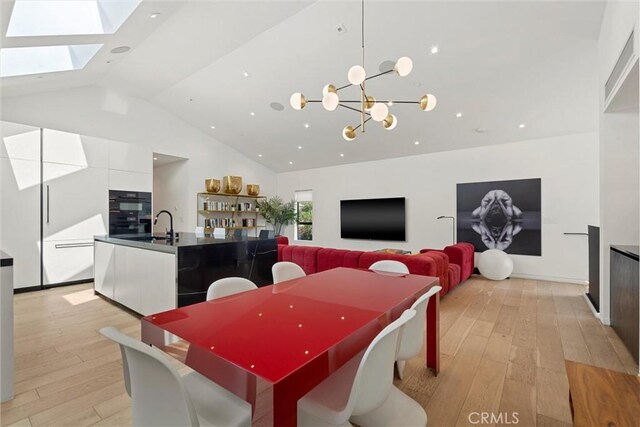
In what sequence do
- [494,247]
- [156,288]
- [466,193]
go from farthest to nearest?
[466,193], [494,247], [156,288]

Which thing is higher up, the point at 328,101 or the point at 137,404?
the point at 328,101

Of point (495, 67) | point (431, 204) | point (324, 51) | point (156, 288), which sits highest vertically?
point (324, 51)

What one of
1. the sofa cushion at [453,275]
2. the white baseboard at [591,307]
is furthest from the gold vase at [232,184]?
the white baseboard at [591,307]

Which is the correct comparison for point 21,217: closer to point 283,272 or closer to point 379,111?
point 283,272

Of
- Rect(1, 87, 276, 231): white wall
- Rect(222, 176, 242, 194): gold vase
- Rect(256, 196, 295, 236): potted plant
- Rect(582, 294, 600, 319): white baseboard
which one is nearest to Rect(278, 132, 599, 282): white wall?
Rect(256, 196, 295, 236): potted plant

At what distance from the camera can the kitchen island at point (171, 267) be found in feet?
8.91

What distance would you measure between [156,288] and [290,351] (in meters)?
2.54

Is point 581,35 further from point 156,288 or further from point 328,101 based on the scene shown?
point 156,288

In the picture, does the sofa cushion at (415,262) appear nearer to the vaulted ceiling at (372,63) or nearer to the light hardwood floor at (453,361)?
the light hardwood floor at (453,361)

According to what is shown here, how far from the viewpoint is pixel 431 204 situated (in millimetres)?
6465

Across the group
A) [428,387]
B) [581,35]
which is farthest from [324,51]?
[428,387]

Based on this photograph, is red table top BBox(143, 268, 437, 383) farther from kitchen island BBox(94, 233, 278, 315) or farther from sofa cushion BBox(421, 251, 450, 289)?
sofa cushion BBox(421, 251, 450, 289)

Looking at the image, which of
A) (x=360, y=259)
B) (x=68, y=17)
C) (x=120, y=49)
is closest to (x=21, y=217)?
(x=120, y=49)

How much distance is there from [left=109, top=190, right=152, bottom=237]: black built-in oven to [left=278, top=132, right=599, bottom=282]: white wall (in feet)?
14.4
